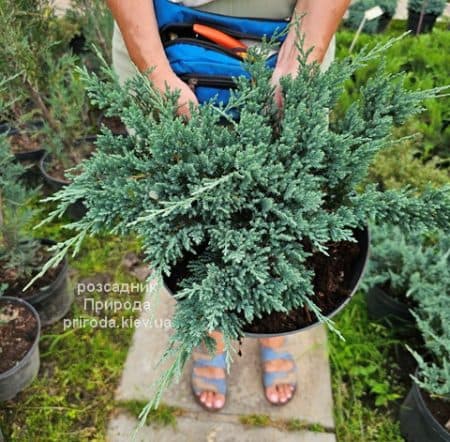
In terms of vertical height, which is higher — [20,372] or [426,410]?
[20,372]

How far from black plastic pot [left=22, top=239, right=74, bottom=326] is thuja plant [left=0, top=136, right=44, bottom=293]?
A: 11 centimetres

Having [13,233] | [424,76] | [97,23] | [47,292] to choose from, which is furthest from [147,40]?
[424,76]

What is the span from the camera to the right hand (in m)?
1.39

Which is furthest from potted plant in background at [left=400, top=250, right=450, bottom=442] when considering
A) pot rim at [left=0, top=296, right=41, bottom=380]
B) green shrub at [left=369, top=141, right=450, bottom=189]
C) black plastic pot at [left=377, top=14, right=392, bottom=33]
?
black plastic pot at [left=377, top=14, right=392, bottom=33]

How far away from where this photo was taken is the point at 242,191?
122cm

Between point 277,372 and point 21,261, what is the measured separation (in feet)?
4.27

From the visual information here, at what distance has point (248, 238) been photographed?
3.91 feet

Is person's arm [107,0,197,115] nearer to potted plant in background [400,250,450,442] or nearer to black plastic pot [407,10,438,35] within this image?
potted plant in background [400,250,450,442]

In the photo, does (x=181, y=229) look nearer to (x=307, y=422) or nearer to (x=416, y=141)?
(x=307, y=422)

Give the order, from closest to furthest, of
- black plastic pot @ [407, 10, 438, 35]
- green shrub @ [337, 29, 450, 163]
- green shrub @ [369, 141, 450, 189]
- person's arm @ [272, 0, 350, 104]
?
person's arm @ [272, 0, 350, 104] → green shrub @ [369, 141, 450, 189] → green shrub @ [337, 29, 450, 163] → black plastic pot @ [407, 10, 438, 35]

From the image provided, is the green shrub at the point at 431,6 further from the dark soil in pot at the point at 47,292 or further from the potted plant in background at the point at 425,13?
the dark soil in pot at the point at 47,292

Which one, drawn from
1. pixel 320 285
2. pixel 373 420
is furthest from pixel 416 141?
pixel 320 285

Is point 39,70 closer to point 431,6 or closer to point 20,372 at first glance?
point 20,372

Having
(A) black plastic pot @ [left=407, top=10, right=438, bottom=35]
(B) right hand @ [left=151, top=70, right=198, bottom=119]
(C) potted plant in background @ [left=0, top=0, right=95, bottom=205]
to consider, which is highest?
(A) black plastic pot @ [left=407, top=10, right=438, bottom=35]
